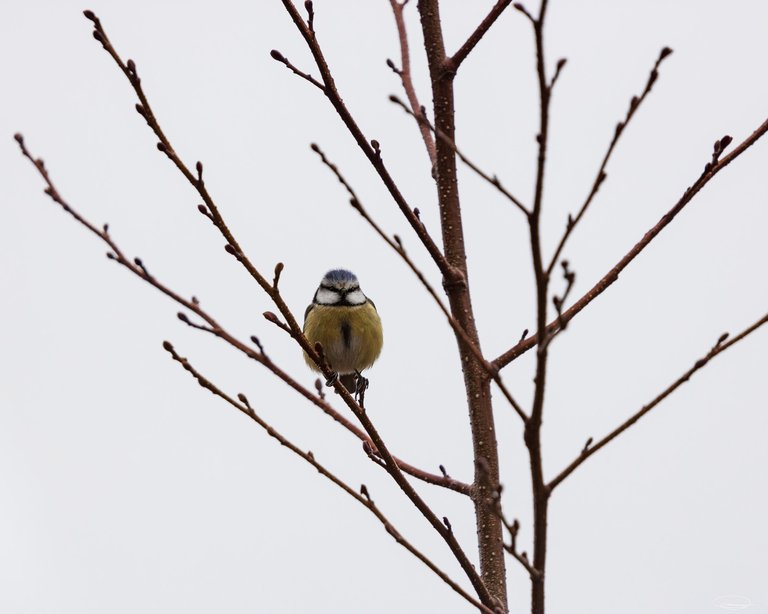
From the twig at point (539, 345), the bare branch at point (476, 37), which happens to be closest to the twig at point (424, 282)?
the twig at point (539, 345)

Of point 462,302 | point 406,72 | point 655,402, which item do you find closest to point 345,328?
point 406,72

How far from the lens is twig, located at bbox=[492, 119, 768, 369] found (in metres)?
2.51

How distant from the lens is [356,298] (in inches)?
255

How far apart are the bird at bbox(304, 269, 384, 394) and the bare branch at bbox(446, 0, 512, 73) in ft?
11.3

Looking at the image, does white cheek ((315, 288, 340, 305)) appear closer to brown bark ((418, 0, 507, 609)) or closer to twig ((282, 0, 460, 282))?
brown bark ((418, 0, 507, 609))

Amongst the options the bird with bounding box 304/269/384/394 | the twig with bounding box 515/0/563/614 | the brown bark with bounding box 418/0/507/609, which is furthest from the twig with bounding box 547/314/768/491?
the bird with bounding box 304/269/384/394

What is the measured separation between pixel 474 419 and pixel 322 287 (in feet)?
12.8

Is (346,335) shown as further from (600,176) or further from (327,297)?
(600,176)

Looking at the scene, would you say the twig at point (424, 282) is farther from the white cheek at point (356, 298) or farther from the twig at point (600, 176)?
the white cheek at point (356, 298)

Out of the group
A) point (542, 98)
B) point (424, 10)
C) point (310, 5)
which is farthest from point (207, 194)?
point (424, 10)

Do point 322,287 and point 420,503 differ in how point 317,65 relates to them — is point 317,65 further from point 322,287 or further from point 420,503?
point 322,287

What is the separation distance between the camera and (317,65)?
2459 millimetres

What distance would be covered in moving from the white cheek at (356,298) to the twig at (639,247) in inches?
145

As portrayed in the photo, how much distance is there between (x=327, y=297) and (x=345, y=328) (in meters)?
0.31
